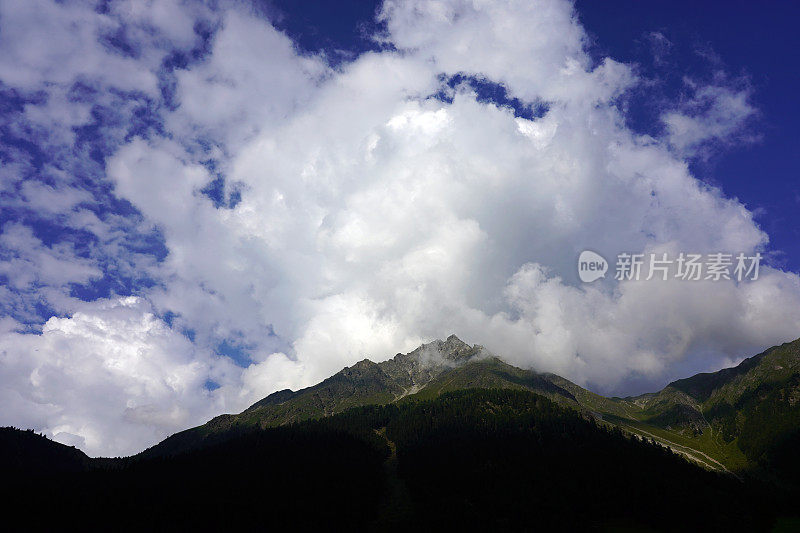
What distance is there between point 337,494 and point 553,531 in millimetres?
94257

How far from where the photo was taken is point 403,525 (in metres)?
176

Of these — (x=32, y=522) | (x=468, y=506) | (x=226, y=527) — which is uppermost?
(x=468, y=506)

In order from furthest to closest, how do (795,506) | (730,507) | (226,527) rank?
(795,506) → (730,507) → (226,527)

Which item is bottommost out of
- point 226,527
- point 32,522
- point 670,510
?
point 32,522

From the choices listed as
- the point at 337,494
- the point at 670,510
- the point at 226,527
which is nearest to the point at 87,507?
the point at 226,527

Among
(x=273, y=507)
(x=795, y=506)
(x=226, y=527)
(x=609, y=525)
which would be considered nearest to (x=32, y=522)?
(x=226, y=527)

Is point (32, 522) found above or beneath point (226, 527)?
beneath

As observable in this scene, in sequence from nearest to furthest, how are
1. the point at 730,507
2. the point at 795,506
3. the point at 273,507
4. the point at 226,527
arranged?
the point at 226,527
the point at 273,507
the point at 730,507
the point at 795,506

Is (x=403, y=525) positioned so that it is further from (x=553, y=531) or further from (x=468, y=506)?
(x=553, y=531)

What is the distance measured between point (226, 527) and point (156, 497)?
4745 cm

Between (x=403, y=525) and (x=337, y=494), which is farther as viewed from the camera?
(x=337, y=494)

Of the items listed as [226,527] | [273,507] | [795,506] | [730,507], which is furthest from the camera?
[795,506]

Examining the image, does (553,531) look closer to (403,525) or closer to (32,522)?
(403,525)

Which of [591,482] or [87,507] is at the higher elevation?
[591,482]
